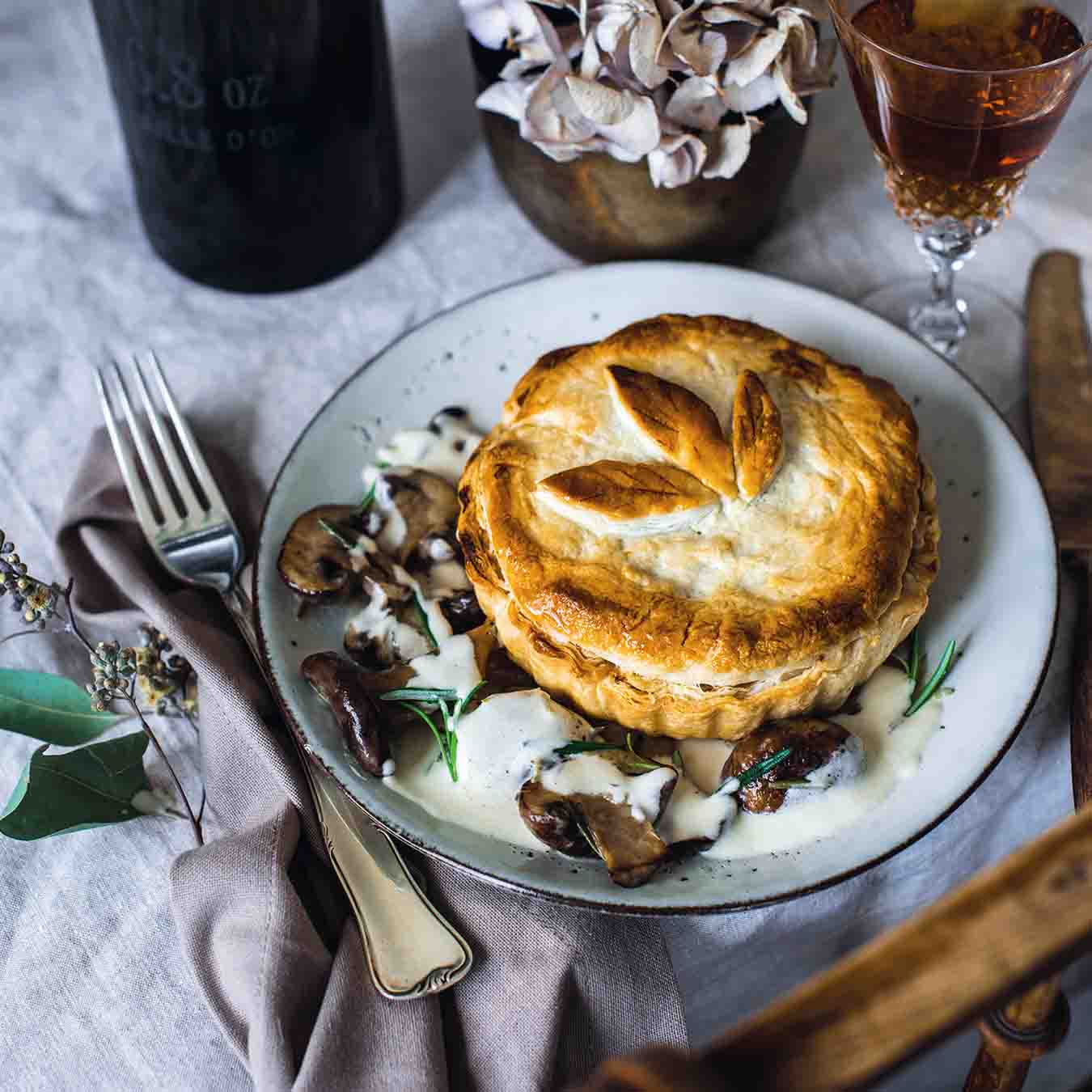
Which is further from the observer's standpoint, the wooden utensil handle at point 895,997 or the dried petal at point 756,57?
the dried petal at point 756,57

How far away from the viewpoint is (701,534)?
1330 millimetres

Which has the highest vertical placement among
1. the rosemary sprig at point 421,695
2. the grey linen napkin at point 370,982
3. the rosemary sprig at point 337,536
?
the rosemary sprig at point 337,536

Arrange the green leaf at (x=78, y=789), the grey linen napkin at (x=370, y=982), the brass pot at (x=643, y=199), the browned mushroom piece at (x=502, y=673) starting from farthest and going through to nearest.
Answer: the brass pot at (x=643, y=199) < the browned mushroom piece at (x=502, y=673) < the green leaf at (x=78, y=789) < the grey linen napkin at (x=370, y=982)

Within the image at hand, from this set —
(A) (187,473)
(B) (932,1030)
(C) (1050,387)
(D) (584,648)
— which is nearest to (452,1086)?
(D) (584,648)

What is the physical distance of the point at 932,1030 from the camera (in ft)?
2.05

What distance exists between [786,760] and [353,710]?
1.57 feet

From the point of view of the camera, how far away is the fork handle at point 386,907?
48.8 inches

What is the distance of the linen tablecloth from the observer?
1309 millimetres

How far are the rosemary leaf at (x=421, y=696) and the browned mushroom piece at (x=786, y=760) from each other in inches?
12.8

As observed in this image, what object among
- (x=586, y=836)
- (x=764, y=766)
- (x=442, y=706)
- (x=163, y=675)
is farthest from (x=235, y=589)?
(x=764, y=766)

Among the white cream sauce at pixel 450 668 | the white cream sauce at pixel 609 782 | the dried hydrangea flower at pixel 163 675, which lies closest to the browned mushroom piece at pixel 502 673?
the white cream sauce at pixel 450 668

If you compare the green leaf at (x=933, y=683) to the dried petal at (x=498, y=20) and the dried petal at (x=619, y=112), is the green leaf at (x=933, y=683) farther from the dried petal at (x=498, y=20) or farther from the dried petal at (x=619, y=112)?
the dried petal at (x=498, y=20)

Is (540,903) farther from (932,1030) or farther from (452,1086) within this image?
(932,1030)

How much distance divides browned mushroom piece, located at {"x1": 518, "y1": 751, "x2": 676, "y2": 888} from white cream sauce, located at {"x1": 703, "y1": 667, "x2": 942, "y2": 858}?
0.08 m
